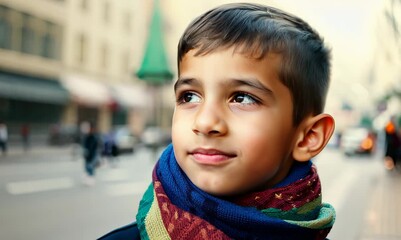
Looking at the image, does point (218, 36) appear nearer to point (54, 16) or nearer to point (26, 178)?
point (26, 178)

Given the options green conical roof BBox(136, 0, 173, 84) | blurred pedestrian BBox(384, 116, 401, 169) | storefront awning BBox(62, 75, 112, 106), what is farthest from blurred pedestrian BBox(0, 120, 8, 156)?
green conical roof BBox(136, 0, 173, 84)

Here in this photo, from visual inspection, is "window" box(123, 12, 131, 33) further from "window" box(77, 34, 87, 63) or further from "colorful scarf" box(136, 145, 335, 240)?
"colorful scarf" box(136, 145, 335, 240)

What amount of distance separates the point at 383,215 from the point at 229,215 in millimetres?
6226

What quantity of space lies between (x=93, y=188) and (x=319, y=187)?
929 cm

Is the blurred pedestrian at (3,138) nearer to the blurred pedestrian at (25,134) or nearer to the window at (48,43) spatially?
the blurred pedestrian at (25,134)

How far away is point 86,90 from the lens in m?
22.6

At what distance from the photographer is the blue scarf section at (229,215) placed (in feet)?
3.40

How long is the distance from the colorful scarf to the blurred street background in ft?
1.26

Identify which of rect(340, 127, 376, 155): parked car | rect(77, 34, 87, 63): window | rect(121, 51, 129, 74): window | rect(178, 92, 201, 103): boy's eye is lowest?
rect(340, 127, 376, 155): parked car

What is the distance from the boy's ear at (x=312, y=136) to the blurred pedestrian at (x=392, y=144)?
543 inches

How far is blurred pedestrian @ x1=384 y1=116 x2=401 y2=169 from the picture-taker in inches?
563

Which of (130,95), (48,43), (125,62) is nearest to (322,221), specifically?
(48,43)

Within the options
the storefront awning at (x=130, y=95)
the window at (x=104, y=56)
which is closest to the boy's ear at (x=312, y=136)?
the window at (x=104, y=56)

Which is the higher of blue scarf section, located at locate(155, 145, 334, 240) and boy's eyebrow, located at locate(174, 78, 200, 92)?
boy's eyebrow, located at locate(174, 78, 200, 92)
